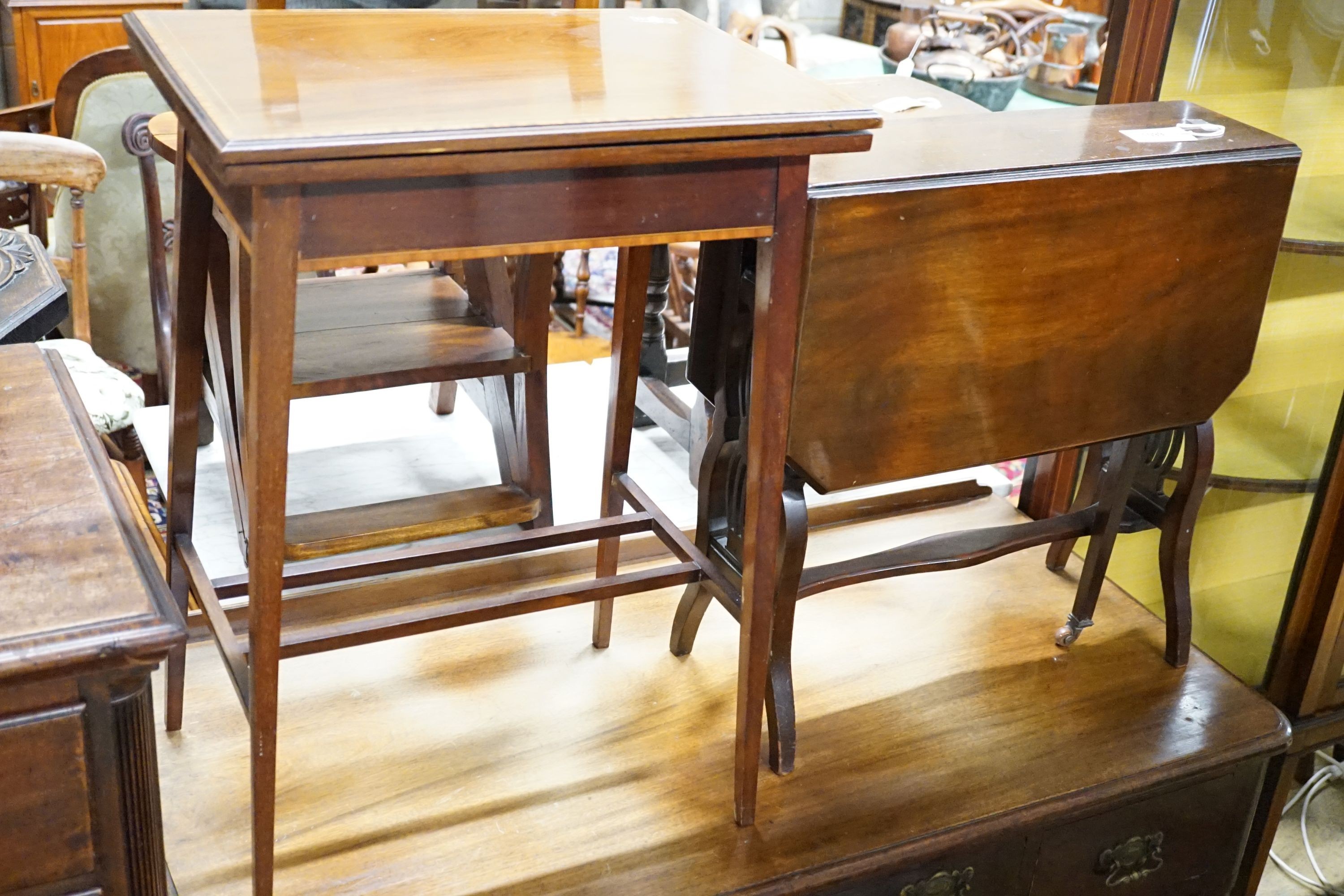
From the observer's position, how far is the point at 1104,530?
1955 millimetres

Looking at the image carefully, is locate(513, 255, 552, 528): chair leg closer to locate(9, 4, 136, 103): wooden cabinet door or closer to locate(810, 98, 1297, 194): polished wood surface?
locate(810, 98, 1297, 194): polished wood surface

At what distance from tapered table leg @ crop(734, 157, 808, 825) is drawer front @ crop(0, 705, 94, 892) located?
72cm

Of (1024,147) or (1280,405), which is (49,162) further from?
(1280,405)

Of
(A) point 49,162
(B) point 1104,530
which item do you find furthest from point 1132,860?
(A) point 49,162

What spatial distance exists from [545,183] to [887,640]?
1.13m

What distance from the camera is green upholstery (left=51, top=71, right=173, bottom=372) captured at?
282cm

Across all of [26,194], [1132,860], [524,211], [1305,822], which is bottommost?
[1305,822]

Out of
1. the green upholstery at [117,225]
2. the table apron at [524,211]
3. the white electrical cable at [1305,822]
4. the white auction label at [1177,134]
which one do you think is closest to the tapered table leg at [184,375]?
the table apron at [524,211]

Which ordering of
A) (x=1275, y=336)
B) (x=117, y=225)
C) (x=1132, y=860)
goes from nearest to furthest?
(x=1132, y=860), (x=1275, y=336), (x=117, y=225)

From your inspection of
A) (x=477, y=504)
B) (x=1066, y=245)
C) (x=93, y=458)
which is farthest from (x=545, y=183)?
(x=477, y=504)

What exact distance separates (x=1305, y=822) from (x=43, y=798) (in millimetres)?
2301

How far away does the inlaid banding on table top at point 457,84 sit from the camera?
1044 millimetres

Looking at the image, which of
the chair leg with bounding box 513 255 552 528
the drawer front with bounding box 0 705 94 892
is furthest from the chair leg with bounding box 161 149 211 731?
the chair leg with bounding box 513 255 552 528

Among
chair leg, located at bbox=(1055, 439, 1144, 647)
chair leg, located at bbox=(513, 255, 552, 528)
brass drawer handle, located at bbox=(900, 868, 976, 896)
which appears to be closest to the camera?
brass drawer handle, located at bbox=(900, 868, 976, 896)
